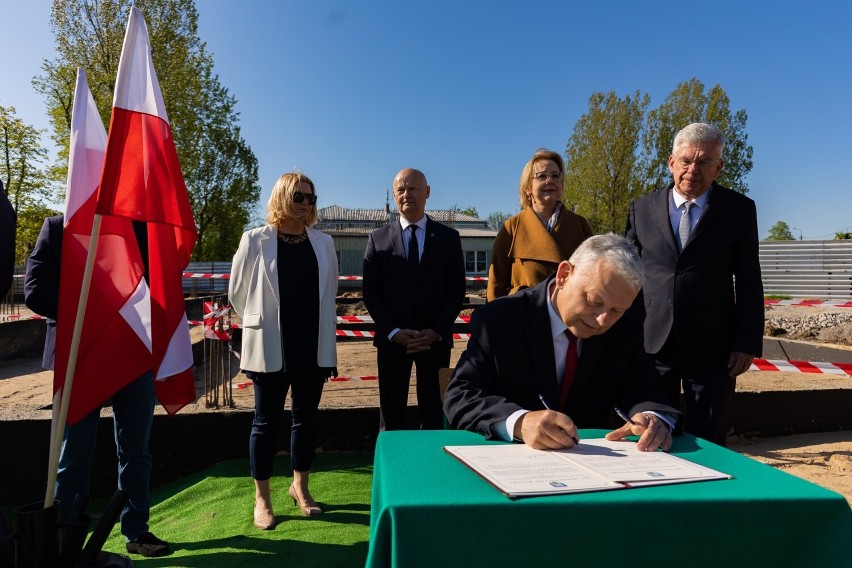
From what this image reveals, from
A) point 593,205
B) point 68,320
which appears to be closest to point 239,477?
point 68,320

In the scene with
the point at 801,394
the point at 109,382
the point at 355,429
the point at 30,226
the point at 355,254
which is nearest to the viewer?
the point at 109,382

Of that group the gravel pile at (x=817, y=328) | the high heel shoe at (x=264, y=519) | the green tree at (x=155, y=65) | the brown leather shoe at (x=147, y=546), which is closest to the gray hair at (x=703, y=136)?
the high heel shoe at (x=264, y=519)

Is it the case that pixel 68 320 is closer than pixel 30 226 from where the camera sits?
Yes

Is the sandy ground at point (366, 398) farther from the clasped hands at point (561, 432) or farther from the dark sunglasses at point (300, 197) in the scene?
the clasped hands at point (561, 432)

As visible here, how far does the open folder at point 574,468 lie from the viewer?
1470 mm

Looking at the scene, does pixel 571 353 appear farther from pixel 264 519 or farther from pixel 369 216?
pixel 369 216

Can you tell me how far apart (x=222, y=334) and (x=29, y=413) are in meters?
2.32

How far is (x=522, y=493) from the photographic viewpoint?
1387 mm

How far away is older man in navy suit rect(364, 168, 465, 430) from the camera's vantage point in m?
4.19

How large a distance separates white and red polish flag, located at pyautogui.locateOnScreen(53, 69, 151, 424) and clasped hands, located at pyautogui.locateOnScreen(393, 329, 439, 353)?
66.5 inches

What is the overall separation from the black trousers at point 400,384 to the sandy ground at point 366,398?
34.9 inches

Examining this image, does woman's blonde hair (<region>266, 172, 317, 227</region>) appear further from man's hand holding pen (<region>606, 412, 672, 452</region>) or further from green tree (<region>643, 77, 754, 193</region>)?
green tree (<region>643, 77, 754, 193</region>)

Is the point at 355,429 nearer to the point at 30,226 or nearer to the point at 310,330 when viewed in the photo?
the point at 310,330

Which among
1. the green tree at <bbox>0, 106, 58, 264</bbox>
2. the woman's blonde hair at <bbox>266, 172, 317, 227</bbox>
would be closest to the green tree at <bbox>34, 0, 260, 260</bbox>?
the green tree at <bbox>0, 106, 58, 264</bbox>
